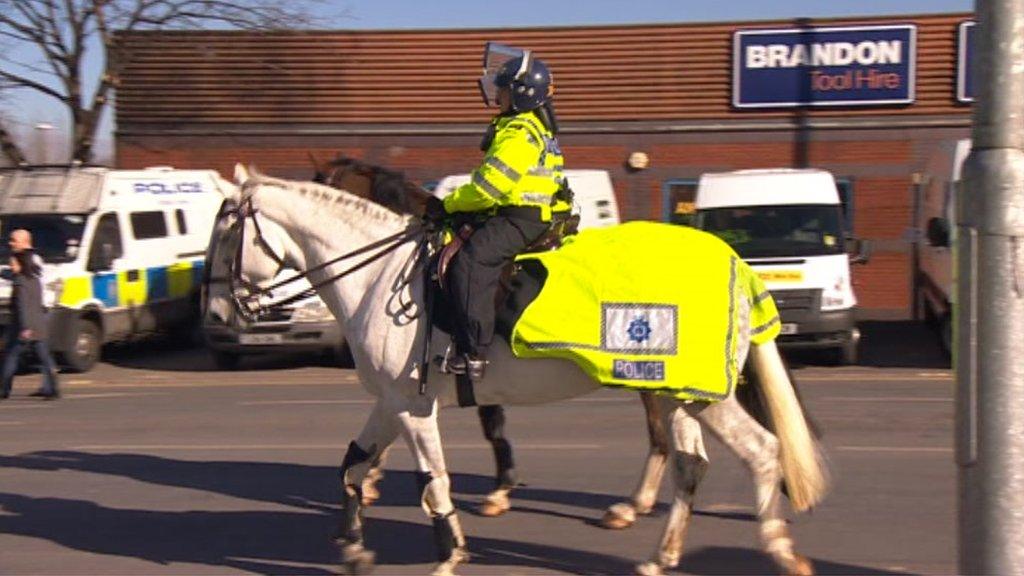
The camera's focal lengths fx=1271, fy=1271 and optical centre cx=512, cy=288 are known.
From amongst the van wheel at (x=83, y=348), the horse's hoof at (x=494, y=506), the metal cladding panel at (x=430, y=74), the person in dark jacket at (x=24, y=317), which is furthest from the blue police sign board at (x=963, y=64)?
the horse's hoof at (x=494, y=506)

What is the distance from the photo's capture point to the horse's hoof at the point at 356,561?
6.82m

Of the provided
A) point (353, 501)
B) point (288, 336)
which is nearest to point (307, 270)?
point (353, 501)

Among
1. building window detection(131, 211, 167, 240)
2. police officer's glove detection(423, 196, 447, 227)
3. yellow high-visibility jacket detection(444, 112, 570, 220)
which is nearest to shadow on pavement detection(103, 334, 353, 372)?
building window detection(131, 211, 167, 240)

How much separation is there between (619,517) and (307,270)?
2439mm

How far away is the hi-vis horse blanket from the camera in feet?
20.9

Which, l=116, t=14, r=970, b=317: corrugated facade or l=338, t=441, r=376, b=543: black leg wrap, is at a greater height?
l=116, t=14, r=970, b=317: corrugated facade

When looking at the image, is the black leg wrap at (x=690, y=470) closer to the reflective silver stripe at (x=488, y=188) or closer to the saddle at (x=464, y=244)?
the saddle at (x=464, y=244)

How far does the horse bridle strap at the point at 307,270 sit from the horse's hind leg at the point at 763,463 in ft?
6.10

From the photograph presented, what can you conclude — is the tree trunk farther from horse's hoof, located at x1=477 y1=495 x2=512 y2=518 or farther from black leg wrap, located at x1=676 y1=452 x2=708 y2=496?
black leg wrap, located at x1=676 y1=452 x2=708 y2=496

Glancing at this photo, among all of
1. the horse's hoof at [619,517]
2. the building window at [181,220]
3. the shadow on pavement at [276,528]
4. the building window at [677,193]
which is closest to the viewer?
the shadow on pavement at [276,528]

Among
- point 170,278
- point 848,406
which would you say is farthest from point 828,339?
point 170,278

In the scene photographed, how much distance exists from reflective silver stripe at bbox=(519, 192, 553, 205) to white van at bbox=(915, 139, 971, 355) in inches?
398

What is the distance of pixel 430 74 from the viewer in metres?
25.8

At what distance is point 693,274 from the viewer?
21.1 feet
